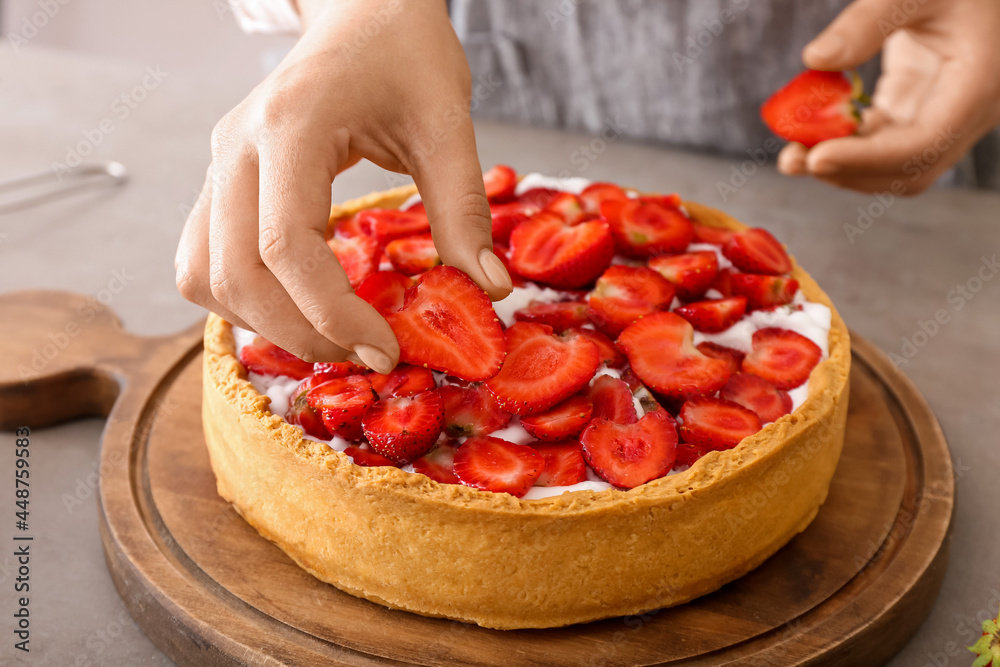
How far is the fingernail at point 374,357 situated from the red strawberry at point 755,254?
3.53 ft

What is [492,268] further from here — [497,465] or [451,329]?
[497,465]

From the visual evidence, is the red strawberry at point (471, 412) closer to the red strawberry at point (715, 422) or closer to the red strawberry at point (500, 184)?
the red strawberry at point (715, 422)

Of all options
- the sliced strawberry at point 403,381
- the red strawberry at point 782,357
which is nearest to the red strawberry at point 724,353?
the red strawberry at point 782,357

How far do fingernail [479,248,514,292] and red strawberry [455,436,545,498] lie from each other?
308 millimetres

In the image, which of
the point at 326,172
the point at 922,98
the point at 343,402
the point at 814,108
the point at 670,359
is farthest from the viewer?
the point at 922,98

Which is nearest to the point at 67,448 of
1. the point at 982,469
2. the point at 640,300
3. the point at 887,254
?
the point at 640,300

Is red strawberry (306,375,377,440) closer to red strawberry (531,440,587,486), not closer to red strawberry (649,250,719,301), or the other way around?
red strawberry (531,440,587,486)

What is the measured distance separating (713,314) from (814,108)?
3.06ft

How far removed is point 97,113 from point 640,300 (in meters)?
2.98

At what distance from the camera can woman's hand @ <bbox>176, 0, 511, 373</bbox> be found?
58.6 inches

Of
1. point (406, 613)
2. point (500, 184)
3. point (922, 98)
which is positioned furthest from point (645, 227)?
point (922, 98)

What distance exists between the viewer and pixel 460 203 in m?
1.64

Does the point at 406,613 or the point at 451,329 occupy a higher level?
the point at 451,329

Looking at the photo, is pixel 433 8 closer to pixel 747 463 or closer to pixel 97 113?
pixel 747 463
